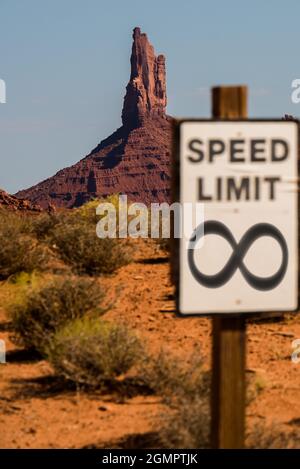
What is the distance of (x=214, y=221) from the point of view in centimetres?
363

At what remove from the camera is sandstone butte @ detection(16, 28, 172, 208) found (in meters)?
147

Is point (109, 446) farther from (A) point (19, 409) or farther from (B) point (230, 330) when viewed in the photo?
(B) point (230, 330)

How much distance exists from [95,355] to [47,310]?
197 centimetres

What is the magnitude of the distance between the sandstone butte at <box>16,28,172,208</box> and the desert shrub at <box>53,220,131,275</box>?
125516 millimetres

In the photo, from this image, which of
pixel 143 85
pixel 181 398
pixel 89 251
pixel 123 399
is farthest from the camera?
pixel 143 85

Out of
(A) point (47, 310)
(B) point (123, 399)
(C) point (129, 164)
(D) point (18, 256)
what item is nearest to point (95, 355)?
(B) point (123, 399)

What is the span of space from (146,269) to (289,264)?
45.2 ft

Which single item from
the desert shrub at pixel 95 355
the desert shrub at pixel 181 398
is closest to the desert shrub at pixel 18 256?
the desert shrub at pixel 95 355

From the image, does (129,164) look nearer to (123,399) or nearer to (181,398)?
(123,399)

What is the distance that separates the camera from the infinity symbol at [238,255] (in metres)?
3.64

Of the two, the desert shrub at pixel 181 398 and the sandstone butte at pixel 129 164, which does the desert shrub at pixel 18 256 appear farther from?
the sandstone butte at pixel 129 164

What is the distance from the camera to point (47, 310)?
10.7 m
